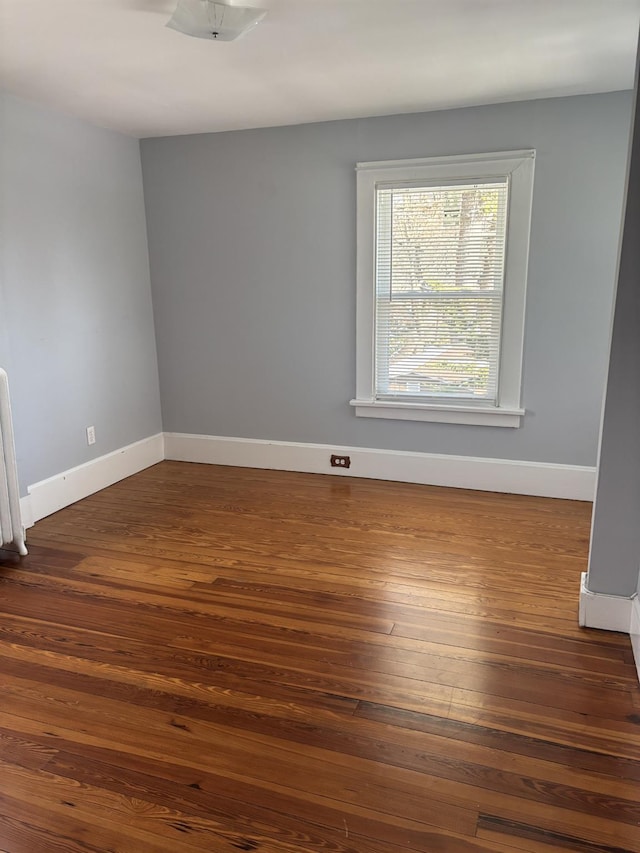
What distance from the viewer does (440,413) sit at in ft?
13.0

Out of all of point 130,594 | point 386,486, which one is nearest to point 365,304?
point 386,486

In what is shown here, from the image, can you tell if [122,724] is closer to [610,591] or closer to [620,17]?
[610,591]

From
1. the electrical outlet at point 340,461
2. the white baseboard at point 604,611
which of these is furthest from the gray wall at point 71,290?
the white baseboard at point 604,611

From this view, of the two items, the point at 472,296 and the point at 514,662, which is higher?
the point at 472,296

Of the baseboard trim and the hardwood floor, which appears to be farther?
the baseboard trim

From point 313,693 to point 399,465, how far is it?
2.28 metres

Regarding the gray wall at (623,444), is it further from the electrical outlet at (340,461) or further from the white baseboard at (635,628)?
the electrical outlet at (340,461)

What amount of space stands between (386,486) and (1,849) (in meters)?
2.95

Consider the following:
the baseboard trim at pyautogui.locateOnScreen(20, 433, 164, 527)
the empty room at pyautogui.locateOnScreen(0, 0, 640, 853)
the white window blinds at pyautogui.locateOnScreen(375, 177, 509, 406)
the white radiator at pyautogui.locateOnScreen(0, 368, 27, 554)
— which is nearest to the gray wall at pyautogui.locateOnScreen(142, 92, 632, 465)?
the empty room at pyautogui.locateOnScreen(0, 0, 640, 853)

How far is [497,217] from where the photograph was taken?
361 cm

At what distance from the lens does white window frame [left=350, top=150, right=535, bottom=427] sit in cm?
354

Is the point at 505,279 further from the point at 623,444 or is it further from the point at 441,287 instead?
the point at 623,444

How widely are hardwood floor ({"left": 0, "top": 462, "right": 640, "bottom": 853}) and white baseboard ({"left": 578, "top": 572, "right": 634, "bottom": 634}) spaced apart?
0.05 metres

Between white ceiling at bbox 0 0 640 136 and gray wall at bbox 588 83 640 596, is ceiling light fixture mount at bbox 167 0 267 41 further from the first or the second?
gray wall at bbox 588 83 640 596
